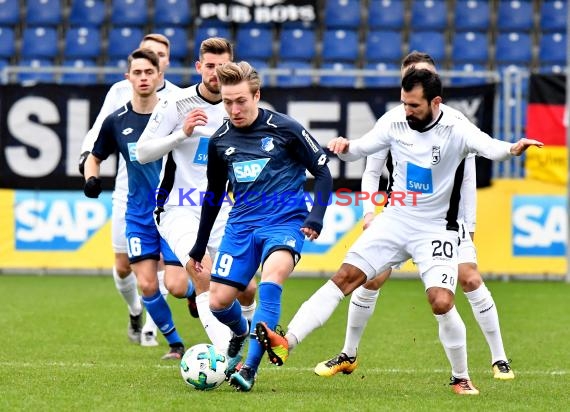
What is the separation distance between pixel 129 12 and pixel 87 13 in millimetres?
778

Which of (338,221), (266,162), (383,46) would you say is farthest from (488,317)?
(383,46)

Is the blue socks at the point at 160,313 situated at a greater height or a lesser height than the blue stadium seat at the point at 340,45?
lesser

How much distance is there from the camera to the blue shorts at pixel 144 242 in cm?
938

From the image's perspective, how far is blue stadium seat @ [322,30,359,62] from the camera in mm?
20906

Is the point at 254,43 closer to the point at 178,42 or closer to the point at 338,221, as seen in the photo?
the point at 178,42

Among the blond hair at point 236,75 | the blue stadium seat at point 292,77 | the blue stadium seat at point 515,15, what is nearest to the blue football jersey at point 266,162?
the blond hair at point 236,75

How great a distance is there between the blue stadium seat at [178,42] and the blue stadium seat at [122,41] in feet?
1.46

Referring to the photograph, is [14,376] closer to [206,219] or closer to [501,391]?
[206,219]

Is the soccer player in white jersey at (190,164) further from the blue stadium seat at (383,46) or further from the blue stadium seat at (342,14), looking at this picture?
the blue stadium seat at (342,14)

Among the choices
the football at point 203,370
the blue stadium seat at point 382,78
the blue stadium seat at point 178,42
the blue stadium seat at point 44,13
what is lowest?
the football at point 203,370

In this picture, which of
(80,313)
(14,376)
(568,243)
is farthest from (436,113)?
(568,243)

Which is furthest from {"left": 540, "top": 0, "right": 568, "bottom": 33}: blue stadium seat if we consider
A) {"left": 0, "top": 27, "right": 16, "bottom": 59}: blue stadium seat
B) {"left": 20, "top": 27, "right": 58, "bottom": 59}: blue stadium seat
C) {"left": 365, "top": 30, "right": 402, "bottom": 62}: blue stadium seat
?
{"left": 0, "top": 27, "right": 16, "bottom": 59}: blue stadium seat

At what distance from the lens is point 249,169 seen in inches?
304

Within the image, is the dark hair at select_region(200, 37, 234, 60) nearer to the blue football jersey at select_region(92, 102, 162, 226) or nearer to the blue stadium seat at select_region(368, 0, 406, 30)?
the blue football jersey at select_region(92, 102, 162, 226)
